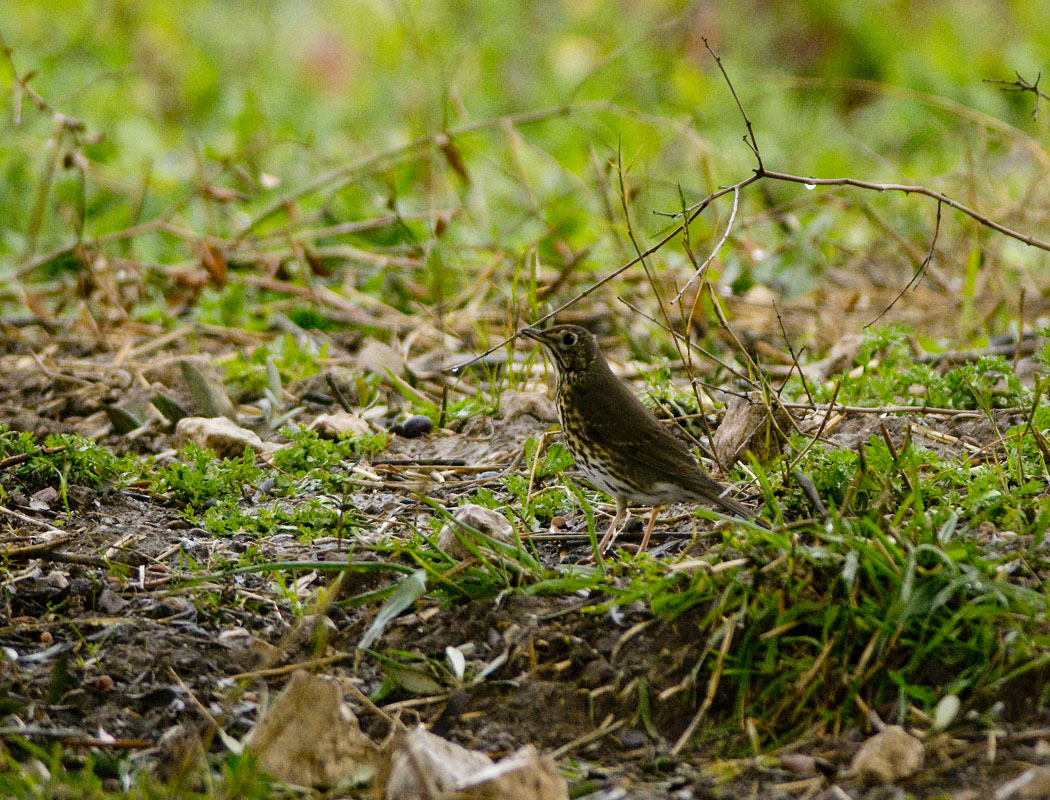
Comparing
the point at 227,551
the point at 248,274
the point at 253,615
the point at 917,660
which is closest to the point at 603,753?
the point at 917,660

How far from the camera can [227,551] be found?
3727mm

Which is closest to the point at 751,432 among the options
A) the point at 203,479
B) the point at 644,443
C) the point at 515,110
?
the point at 644,443

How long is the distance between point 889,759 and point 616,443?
1.45 m

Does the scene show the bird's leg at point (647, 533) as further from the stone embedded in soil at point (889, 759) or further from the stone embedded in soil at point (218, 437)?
the stone embedded in soil at point (218, 437)

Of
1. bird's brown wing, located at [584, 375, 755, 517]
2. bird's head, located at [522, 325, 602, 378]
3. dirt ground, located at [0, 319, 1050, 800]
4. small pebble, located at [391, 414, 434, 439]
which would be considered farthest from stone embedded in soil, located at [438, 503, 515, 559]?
small pebble, located at [391, 414, 434, 439]

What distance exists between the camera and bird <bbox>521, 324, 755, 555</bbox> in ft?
11.9

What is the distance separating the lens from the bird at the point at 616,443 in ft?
11.9

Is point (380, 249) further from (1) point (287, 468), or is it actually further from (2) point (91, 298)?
(1) point (287, 468)

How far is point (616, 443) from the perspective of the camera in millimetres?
3766

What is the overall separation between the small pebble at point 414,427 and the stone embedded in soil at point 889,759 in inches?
107

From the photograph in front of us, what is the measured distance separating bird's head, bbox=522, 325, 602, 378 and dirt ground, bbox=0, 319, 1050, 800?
0.56 metres

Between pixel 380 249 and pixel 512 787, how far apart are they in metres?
5.31

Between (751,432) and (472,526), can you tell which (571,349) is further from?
(472,526)

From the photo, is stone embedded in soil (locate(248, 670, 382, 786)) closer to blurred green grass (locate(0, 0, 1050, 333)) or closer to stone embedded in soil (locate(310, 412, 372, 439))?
stone embedded in soil (locate(310, 412, 372, 439))
